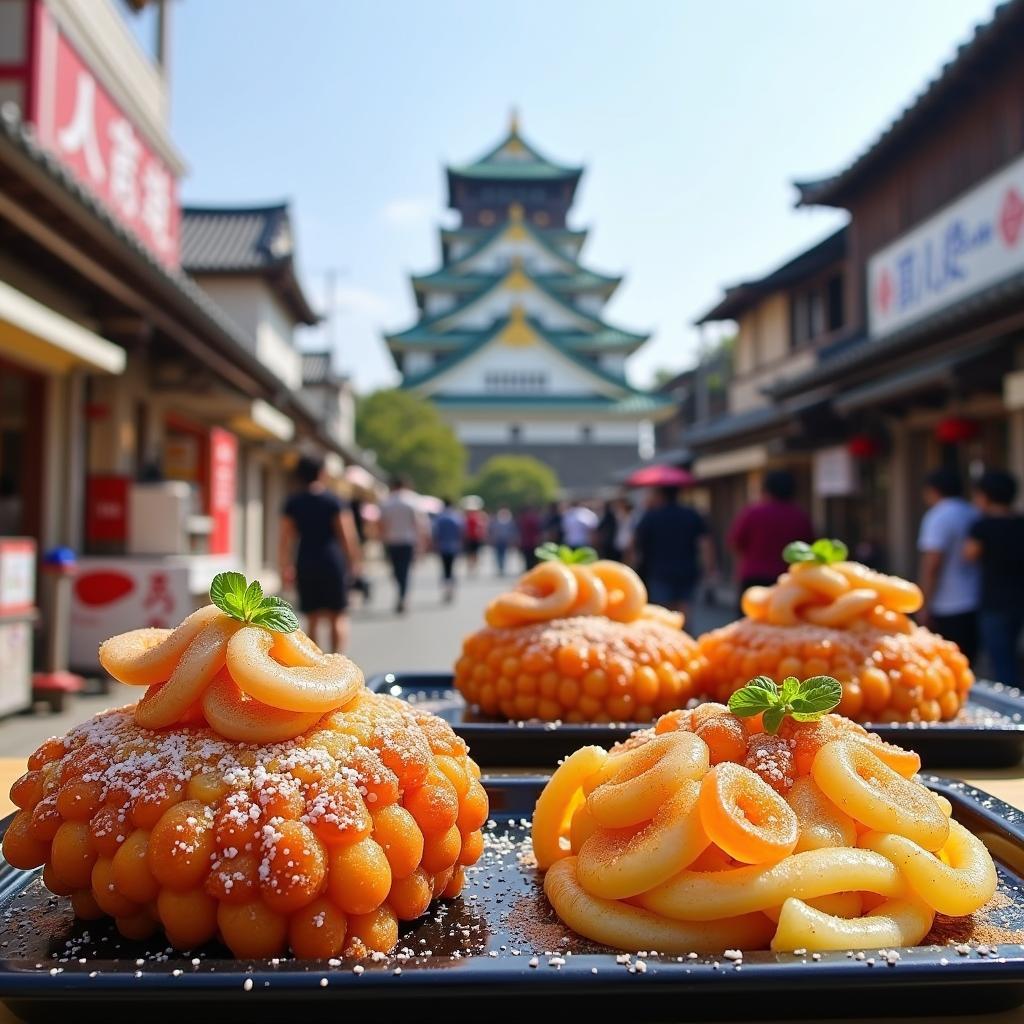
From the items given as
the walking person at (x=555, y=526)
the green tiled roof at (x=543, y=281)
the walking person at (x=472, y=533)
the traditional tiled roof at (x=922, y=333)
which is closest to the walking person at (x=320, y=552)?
the traditional tiled roof at (x=922, y=333)

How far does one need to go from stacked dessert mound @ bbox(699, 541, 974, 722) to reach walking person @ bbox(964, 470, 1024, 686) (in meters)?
3.27

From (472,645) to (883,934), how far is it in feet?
4.29

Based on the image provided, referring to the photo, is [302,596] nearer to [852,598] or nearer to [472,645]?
[472,645]

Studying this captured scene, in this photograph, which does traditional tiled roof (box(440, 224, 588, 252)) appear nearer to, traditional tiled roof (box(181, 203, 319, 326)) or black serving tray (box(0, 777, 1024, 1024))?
traditional tiled roof (box(181, 203, 319, 326))

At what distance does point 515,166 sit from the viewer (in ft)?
166

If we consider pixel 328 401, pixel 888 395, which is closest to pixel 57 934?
pixel 888 395

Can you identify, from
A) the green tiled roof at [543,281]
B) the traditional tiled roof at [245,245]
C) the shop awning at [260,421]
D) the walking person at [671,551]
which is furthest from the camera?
the green tiled roof at [543,281]

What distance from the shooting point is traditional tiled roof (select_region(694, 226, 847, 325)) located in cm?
1432

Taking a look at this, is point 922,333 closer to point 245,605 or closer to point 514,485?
point 245,605

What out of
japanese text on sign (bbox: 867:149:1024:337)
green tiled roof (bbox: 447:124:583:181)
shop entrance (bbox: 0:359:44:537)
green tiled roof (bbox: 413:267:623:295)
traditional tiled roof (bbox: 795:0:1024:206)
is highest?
green tiled roof (bbox: 447:124:583:181)

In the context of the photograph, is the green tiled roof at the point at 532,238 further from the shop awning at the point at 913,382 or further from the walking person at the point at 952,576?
the walking person at the point at 952,576

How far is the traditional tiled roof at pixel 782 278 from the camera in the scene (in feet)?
47.0

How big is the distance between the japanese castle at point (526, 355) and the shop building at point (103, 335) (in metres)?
34.2

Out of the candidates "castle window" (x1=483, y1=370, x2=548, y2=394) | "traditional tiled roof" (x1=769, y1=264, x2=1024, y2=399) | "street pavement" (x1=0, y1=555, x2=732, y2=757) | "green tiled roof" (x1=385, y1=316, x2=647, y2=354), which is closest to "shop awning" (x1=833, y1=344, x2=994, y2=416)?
"traditional tiled roof" (x1=769, y1=264, x2=1024, y2=399)
